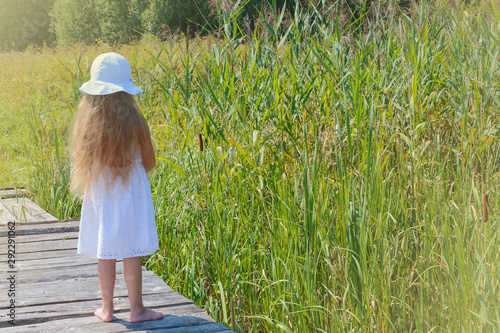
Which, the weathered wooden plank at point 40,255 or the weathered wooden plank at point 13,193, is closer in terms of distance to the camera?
the weathered wooden plank at point 40,255

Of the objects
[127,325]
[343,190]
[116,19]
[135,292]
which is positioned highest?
[116,19]

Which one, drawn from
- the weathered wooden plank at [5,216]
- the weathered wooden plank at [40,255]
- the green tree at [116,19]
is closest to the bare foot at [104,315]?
the weathered wooden plank at [40,255]

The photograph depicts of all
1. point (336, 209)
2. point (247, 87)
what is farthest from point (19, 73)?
point (336, 209)

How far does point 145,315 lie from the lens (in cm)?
231

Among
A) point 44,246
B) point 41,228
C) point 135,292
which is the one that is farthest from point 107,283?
point 41,228

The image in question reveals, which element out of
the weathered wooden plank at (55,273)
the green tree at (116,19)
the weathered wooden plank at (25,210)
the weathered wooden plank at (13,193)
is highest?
the green tree at (116,19)

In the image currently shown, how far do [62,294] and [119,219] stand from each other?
66 cm

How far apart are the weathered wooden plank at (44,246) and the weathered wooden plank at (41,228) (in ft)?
0.77

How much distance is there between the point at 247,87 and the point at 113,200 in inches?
42.4

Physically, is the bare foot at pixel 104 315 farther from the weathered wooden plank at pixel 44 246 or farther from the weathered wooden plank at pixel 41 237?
the weathered wooden plank at pixel 41 237

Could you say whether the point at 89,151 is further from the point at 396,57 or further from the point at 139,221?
the point at 396,57

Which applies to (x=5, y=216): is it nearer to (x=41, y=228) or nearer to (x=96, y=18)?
(x=41, y=228)

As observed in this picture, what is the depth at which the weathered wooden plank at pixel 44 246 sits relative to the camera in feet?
10.9

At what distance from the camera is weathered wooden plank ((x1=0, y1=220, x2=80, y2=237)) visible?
12.1 feet
